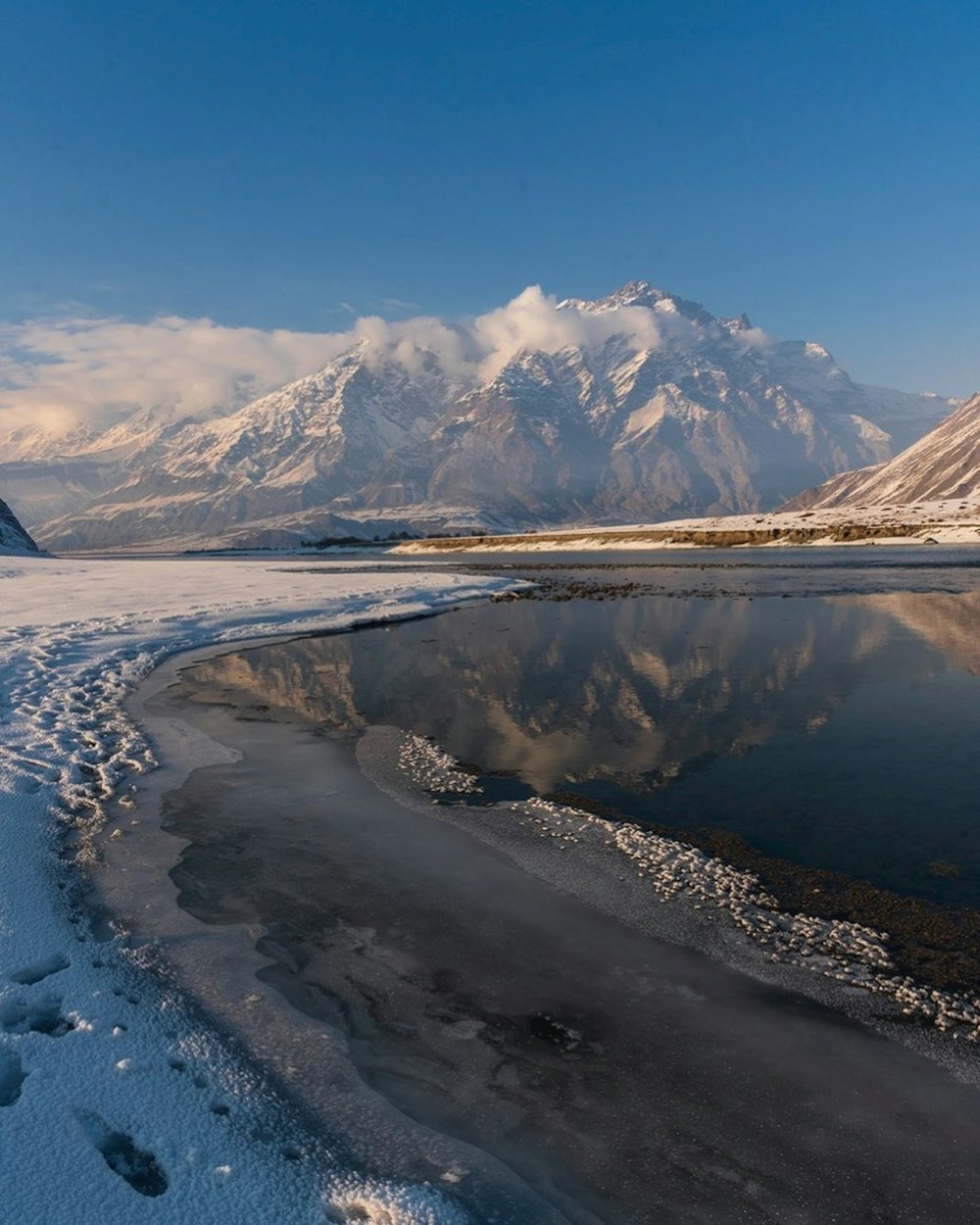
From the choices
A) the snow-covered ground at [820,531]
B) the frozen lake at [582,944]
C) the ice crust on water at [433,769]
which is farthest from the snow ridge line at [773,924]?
the snow-covered ground at [820,531]

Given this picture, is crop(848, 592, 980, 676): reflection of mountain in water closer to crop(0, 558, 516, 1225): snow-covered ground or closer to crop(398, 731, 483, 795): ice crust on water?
crop(398, 731, 483, 795): ice crust on water

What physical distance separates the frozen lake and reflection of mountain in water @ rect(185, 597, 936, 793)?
0.17 meters

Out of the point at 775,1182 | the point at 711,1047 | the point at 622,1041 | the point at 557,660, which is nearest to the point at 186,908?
the point at 622,1041

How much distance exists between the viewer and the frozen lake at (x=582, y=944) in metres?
6.10

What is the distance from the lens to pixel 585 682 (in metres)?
24.9

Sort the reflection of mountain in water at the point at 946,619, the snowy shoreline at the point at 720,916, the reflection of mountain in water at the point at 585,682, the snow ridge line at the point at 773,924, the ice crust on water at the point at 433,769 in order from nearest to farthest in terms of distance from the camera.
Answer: the snowy shoreline at the point at 720,916
the snow ridge line at the point at 773,924
the ice crust on water at the point at 433,769
the reflection of mountain in water at the point at 585,682
the reflection of mountain in water at the point at 946,619

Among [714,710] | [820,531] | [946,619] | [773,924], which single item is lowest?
[946,619]

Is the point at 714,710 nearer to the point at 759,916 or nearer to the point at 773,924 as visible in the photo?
the point at 759,916

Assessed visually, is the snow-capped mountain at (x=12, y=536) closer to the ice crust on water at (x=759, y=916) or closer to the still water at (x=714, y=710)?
the still water at (x=714, y=710)

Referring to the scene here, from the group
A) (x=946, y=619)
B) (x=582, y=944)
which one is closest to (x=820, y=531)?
(x=946, y=619)

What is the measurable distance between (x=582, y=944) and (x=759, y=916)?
98.3 inches

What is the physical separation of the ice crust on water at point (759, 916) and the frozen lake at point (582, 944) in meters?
0.62

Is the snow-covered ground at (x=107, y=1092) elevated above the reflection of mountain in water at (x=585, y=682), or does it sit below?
above

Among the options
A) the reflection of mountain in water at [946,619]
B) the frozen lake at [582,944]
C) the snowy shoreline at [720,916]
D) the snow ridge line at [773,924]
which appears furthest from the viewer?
the reflection of mountain in water at [946,619]
